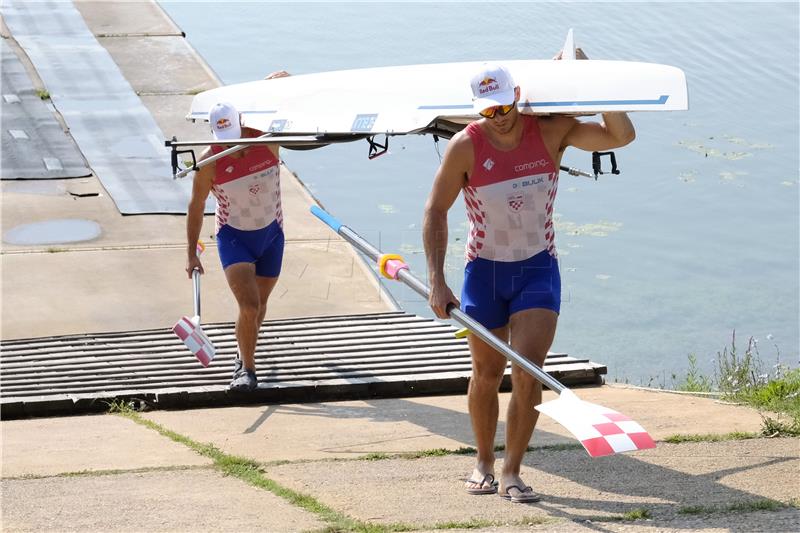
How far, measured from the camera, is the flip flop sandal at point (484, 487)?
19.6 ft

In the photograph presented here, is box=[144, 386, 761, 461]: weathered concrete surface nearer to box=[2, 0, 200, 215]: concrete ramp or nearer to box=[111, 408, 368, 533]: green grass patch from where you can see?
box=[111, 408, 368, 533]: green grass patch

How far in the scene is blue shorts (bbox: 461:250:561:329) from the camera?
607 centimetres

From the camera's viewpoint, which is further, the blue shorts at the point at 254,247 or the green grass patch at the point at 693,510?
the blue shorts at the point at 254,247

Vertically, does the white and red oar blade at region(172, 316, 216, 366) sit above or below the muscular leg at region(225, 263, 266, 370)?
below

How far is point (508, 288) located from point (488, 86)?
3.12 ft

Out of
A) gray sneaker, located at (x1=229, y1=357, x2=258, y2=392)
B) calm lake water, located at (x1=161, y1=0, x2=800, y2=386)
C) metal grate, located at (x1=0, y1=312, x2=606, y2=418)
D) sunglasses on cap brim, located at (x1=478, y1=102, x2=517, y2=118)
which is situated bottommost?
calm lake water, located at (x1=161, y1=0, x2=800, y2=386)

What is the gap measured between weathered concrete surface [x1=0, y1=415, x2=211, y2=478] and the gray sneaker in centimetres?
80

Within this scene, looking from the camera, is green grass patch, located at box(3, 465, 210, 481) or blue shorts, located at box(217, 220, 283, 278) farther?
blue shorts, located at box(217, 220, 283, 278)

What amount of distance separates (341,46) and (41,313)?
15.4 meters

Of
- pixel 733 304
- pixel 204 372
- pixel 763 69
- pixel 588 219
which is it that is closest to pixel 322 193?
pixel 588 219

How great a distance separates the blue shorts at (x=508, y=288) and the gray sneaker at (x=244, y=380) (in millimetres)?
2646

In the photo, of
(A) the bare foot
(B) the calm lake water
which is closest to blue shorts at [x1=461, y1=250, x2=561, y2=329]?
(A) the bare foot

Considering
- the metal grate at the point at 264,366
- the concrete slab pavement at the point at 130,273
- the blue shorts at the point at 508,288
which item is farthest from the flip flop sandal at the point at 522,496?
the concrete slab pavement at the point at 130,273

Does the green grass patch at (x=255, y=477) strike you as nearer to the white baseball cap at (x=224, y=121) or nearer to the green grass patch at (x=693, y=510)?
the green grass patch at (x=693, y=510)
